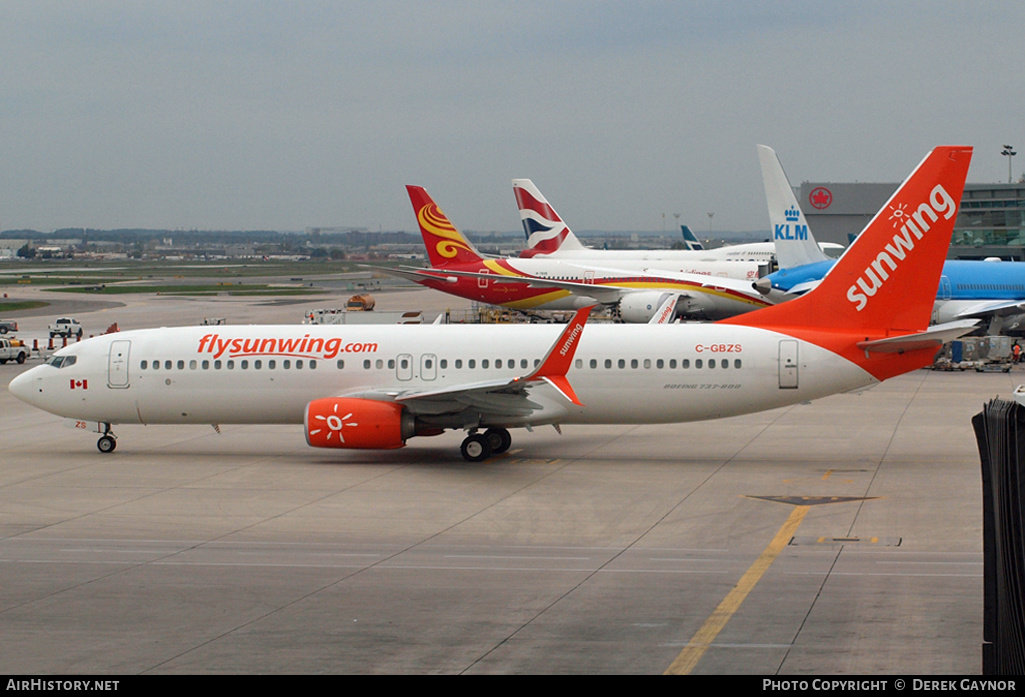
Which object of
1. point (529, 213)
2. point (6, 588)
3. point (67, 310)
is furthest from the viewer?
point (67, 310)

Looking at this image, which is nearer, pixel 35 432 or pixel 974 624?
pixel 974 624

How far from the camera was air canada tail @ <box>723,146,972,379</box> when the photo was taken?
29.5 m

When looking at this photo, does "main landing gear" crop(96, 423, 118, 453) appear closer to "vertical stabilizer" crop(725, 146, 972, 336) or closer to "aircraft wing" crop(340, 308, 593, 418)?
"aircraft wing" crop(340, 308, 593, 418)

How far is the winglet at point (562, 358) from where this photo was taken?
2808 centimetres

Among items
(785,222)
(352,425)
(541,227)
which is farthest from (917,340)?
(541,227)

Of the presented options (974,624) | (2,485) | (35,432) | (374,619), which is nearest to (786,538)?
(974,624)

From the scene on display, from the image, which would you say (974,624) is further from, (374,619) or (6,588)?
(6,588)

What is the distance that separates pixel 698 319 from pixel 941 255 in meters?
46.0

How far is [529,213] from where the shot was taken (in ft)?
301

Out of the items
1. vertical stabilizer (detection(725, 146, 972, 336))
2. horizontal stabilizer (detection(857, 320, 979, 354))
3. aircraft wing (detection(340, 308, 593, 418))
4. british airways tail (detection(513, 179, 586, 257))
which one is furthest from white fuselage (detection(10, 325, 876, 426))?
british airways tail (detection(513, 179, 586, 257))

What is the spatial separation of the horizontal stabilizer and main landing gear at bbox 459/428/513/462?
399 inches

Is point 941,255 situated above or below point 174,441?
above

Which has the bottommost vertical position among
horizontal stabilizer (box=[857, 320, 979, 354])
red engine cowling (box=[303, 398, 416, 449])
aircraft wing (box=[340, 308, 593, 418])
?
red engine cowling (box=[303, 398, 416, 449])

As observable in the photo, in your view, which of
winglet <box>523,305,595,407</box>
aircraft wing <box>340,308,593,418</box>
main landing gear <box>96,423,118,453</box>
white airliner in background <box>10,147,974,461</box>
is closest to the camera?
winglet <box>523,305,595,407</box>
